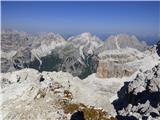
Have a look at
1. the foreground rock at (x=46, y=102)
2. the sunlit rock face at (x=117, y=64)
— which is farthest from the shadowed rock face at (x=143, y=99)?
the sunlit rock face at (x=117, y=64)

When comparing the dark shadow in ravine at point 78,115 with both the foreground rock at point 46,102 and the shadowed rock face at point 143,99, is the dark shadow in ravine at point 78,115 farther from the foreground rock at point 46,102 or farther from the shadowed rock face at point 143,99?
the shadowed rock face at point 143,99

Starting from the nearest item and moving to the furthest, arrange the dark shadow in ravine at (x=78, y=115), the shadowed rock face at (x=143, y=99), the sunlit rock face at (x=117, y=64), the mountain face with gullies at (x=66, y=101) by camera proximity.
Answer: the dark shadow in ravine at (x=78, y=115) → the mountain face with gullies at (x=66, y=101) → the shadowed rock face at (x=143, y=99) → the sunlit rock face at (x=117, y=64)

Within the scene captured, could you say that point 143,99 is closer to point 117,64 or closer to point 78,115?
point 78,115

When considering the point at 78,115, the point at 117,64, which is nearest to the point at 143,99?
the point at 78,115

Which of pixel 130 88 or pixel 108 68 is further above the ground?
pixel 130 88

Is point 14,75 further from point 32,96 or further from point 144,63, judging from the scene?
point 144,63

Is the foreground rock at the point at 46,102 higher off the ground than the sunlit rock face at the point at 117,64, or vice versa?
the foreground rock at the point at 46,102

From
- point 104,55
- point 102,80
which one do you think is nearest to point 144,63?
point 102,80

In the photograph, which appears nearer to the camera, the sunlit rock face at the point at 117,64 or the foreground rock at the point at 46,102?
the foreground rock at the point at 46,102

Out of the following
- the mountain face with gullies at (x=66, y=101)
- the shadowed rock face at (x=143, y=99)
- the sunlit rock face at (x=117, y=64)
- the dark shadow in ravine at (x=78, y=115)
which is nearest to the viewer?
the dark shadow in ravine at (x=78, y=115)
